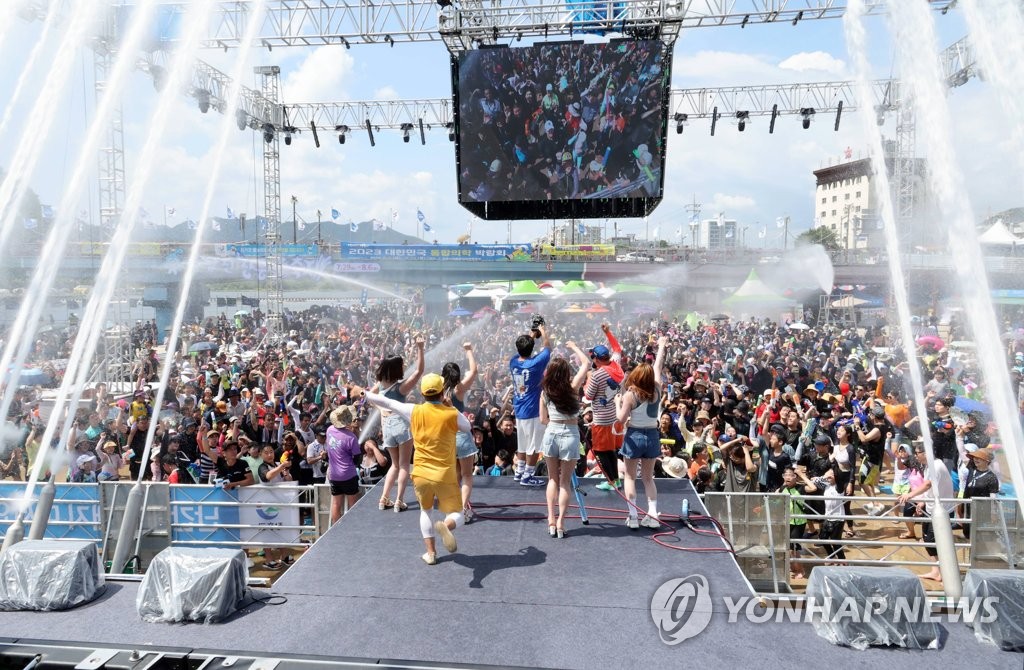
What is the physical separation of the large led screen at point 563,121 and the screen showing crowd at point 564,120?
2 cm

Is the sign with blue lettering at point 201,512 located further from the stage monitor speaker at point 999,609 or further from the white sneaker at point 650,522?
the stage monitor speaker at point 999,609

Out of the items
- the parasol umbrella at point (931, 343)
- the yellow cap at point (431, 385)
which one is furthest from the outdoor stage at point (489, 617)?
the parasol umbrella at point (931, 343)

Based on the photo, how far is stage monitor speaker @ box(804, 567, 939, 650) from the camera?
413 centimetres

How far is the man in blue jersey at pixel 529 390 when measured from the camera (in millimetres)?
7074

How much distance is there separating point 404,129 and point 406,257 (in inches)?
835

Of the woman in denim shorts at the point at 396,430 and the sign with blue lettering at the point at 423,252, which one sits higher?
the sign with blue lettering at the point at 423,252

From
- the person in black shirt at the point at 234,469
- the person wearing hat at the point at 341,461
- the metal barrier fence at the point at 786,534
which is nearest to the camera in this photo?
the metal barrier fence at the point at 786,534

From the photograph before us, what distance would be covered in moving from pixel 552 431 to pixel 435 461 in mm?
1156

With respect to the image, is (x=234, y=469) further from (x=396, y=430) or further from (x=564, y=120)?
(x=564, y=120)

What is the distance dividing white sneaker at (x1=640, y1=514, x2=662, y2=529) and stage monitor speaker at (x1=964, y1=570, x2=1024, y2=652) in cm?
254

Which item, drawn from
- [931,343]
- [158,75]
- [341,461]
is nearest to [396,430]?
[341,461]

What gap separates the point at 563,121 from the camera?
15344 mm

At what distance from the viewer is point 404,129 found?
1025 inches

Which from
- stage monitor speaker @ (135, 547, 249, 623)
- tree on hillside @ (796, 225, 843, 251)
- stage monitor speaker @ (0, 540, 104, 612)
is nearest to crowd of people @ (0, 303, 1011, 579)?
stage monitor speaker @ (0, 540, 104, 612)
